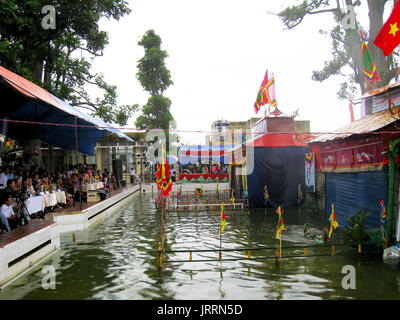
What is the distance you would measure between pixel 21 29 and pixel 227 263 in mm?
15332

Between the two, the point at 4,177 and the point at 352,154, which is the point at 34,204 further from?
the point at 352,154

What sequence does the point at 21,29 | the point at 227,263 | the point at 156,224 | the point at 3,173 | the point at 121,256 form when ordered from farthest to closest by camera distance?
the point at 21,29 < the point at 156,224 < the point at 3,173 < the point at 121,256 < the point at 227,263

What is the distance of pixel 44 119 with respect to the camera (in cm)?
1509

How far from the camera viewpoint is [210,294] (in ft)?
19.2

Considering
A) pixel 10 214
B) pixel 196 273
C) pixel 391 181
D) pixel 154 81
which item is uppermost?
pixel 154 81

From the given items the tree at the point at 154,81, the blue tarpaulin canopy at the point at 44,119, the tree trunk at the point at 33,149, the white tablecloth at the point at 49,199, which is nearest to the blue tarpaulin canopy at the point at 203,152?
the tree at the point at 154,81

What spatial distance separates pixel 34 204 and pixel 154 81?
28.3 m

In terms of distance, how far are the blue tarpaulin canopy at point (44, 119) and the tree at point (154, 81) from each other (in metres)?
15.9

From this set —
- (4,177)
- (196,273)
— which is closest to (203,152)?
(4,177)

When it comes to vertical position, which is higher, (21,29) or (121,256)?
(21,29)

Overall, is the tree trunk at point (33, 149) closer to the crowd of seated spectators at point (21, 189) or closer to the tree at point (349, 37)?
the crowd of seated spectators at point (21, 189)

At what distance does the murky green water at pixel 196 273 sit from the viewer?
5.95m

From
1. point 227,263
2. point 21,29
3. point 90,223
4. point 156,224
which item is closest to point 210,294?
point 227,263
